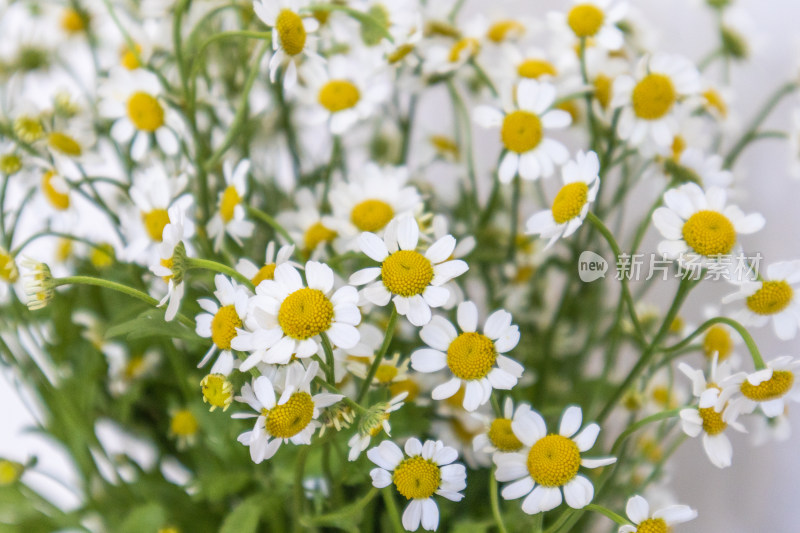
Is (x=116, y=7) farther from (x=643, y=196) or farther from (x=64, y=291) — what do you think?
(x=643, y=196)

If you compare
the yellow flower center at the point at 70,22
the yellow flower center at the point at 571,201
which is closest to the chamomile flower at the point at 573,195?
the yellow flower center at the point at 571,201

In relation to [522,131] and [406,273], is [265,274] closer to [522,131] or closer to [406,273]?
[406,273]

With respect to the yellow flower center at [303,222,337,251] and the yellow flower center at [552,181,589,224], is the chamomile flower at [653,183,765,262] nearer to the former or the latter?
the yellow flower center at [552,181,589,224]

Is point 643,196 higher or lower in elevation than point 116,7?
lower

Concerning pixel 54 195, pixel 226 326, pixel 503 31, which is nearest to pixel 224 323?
pixel 226 326

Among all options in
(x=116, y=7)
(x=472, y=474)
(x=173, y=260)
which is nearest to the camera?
(x=173, y=260)

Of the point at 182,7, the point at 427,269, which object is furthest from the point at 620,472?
the point at 182,7
